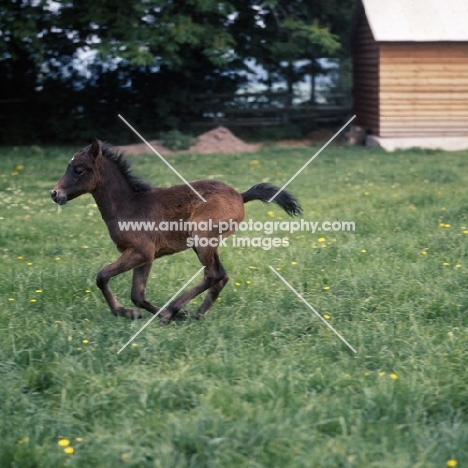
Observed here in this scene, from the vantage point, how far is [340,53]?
78.6 ft

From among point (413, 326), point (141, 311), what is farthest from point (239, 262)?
point (413, 326)

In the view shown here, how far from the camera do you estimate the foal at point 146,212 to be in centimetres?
596

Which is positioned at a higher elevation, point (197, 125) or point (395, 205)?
point (395, 205)

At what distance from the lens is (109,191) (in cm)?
615

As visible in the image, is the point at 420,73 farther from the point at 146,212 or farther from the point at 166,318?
the point at 166,318

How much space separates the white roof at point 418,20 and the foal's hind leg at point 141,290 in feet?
48.4

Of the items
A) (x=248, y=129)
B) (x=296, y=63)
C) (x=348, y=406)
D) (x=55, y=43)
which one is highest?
(x=348, y=406)

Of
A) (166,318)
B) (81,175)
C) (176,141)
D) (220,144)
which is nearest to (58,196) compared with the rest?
(81,175)

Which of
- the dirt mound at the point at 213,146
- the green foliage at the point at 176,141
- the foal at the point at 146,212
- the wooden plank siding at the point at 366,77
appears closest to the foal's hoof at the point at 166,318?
the foal at the point at 146,212

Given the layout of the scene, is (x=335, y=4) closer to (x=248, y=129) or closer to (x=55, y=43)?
(x=248, y=129)

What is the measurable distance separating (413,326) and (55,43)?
1768cm

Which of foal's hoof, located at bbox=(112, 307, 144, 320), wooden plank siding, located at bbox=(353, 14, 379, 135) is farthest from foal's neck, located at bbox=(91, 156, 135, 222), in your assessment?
wooden plank siding, located at bbox=(353, 14, 379, 135)

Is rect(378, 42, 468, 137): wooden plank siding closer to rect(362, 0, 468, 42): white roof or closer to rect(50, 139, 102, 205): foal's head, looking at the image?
rect(362, 0, 468, 42): white roof

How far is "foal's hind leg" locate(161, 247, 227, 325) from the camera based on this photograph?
598 centimetres
